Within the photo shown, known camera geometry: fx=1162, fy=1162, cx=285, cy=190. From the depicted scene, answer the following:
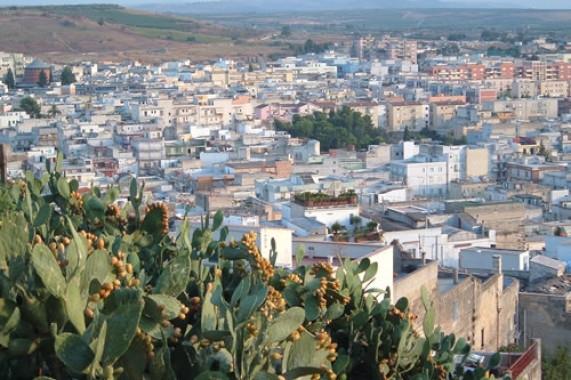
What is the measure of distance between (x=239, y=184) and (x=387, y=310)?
16716mm

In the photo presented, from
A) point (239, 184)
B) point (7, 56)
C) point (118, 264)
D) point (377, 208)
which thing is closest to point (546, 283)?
point (377, 208)

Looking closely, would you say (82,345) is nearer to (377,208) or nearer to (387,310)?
(387,310)

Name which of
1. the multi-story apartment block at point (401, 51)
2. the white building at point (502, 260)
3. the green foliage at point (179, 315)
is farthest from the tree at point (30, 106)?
the multi-story apartment block at point (401, 51)

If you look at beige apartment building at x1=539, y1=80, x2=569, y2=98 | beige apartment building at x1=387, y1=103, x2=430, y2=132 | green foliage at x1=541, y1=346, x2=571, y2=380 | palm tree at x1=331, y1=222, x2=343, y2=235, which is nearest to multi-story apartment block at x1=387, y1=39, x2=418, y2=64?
beige apartment building at x1=539, y1=80, x2=569, y2=98

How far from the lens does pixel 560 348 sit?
800cm

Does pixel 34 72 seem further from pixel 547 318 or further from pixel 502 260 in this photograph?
pixel 547 318

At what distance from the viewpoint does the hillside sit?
209 ft

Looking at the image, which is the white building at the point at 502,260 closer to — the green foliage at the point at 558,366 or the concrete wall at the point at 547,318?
the concrete wall at the point at 547,318

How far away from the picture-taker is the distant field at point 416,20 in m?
107

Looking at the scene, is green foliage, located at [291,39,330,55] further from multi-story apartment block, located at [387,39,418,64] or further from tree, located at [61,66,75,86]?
tree, located at [61,66,75,86]

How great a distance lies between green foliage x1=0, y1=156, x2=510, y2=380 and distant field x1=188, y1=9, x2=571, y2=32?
9638cm

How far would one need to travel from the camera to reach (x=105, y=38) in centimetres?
6794

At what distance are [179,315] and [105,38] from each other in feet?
218

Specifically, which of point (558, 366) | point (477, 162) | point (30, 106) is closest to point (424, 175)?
point (477, 162)
